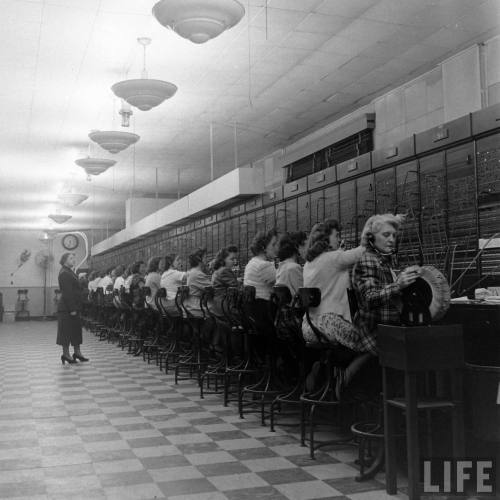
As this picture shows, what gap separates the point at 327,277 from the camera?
3707 mm

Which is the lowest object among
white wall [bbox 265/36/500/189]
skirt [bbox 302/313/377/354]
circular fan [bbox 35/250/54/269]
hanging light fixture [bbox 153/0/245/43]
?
skirt [bbox 302/313/377/354]

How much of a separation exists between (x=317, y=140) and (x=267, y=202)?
129 centimetres

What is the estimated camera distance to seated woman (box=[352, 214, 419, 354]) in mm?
2998

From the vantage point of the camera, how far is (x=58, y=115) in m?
9.59

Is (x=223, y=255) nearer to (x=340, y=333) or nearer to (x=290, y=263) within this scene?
(x=290, y=263)

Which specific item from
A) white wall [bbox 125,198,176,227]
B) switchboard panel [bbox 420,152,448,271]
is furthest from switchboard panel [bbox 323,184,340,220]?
white wall [bbox 125,198,176,227]

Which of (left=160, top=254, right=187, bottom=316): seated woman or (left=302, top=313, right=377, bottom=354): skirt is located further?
(left=160, top=254, right=187, bottom=316): seated woman

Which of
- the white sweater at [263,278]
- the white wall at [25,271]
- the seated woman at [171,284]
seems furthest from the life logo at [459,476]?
the white wall at [25,271]

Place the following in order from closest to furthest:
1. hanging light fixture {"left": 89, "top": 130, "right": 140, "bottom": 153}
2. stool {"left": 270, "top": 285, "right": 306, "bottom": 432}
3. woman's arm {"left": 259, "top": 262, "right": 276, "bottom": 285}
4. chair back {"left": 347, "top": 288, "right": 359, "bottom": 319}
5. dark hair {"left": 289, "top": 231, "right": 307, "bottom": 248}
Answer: chair back {"left": 347, "top": 288, "right": 359, "bottom": 319} → stool {"left": 270, "top": 285, "right": 306, "bottom": 432} → dark hair {"left": 289, "top": 231, "right": 307, "bottom": 248} → woman's arm {"left": 259, "top": 262, "right": 276, "bottom": 285} → hanging light fixture {"left": 89, "top": 130, "right": 140, "bottom": 153}

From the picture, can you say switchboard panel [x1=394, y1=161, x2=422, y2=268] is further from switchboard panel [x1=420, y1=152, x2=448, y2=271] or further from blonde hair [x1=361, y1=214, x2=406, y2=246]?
blonde hair [x1=361, y1=214, x2=406, y2=246]

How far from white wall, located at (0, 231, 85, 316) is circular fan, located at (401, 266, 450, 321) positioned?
76.2 feet

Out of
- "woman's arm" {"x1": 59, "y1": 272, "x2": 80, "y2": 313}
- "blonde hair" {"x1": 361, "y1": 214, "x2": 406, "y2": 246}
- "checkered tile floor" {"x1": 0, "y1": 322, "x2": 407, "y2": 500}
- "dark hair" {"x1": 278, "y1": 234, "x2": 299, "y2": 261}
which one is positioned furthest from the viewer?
"woman's arm" {"x1": 59, "y1": 272, "x2": 80, "y2": 313}

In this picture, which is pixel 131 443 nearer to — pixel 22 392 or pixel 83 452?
pixel 83 452

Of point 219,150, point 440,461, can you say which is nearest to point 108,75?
point 219,150
